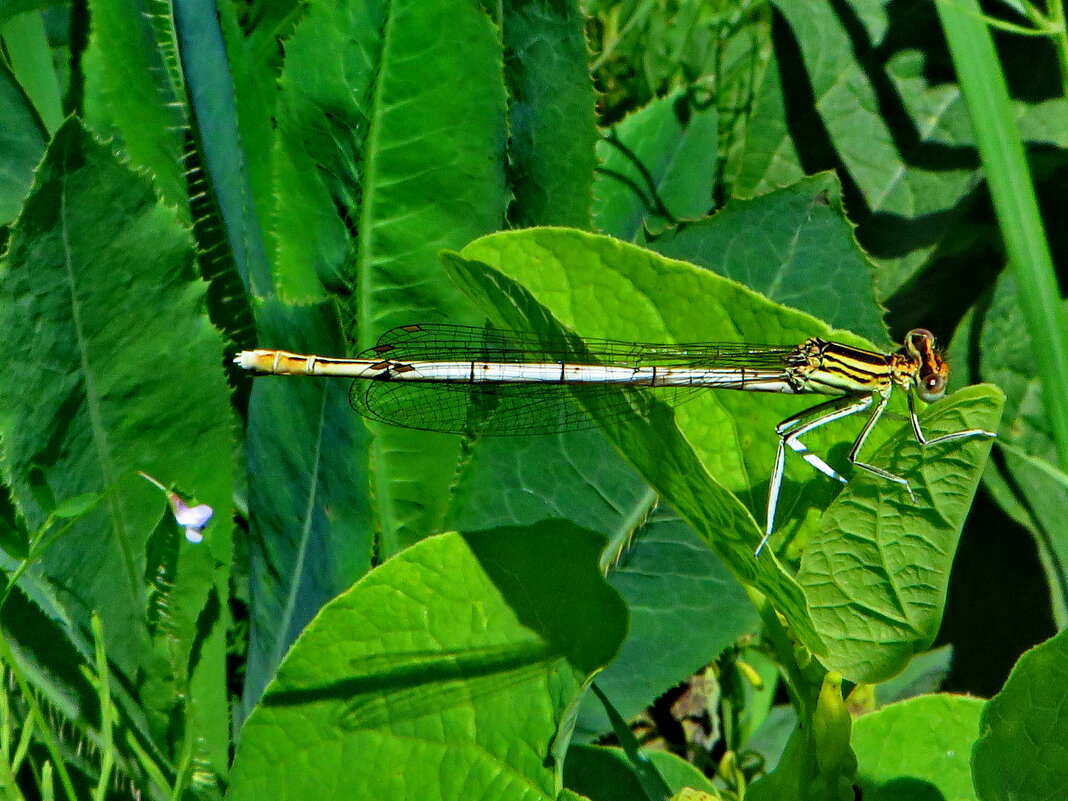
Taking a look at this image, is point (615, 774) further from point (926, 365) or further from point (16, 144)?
point (16, 144)

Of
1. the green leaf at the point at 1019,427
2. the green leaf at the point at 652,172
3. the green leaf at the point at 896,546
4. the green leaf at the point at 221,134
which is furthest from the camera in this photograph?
the green leaf at the point at 1019,427

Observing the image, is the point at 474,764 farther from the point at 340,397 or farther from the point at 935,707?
the point at 935,707

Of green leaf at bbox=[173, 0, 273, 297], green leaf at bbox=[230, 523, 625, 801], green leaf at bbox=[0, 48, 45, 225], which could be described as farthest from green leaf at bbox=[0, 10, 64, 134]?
green leaf at bbox=[230, 523, 625, 801]

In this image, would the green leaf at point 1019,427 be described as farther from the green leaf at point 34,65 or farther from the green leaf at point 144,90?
the green leaf at point 34,65

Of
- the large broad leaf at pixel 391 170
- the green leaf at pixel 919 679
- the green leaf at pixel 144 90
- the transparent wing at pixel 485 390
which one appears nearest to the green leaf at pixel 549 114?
the large broad leaf at pixel 391 170

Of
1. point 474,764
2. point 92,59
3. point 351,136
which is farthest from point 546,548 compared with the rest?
point 92,59

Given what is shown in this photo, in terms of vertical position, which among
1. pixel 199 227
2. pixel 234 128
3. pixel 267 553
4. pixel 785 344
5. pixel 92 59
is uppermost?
pixel 92 59
